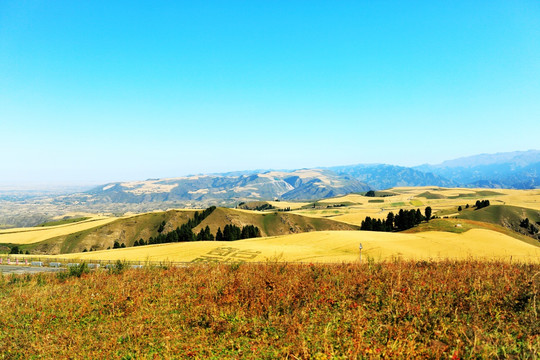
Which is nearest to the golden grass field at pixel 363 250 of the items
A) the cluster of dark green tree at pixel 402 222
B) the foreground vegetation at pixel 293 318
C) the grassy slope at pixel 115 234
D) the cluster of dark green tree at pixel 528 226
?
the cluster of dark green tree at pixel 402 222

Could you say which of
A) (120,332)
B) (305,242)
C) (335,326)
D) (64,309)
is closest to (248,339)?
(335,326)

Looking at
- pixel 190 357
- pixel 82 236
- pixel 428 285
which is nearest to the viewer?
pixel 190 357

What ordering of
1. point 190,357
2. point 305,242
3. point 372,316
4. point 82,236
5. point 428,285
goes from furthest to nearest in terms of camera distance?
point 82,236
point 305,242
point 428,285
point 372,316
point 190,357

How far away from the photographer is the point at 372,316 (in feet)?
34.1

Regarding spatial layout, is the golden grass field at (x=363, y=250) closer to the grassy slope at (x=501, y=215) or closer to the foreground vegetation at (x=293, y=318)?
the foreground vegetation at (x=293, y=318)

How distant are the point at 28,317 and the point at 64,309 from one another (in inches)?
64.0

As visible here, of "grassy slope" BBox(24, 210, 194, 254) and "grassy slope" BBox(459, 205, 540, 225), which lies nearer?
"grassy slope" BBox(24, 210, 194, 254)

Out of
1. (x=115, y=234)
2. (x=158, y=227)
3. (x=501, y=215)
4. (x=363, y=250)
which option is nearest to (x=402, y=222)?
(x=363, y=250)

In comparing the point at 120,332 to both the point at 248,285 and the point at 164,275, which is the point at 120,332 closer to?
the point at 248,285

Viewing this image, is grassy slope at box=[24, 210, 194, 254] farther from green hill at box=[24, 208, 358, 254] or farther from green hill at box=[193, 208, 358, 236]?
green hill at box=[193, 208, 358, 236]

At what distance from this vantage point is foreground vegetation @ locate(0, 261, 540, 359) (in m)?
8.27

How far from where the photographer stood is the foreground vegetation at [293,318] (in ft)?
27.1

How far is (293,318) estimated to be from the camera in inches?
415

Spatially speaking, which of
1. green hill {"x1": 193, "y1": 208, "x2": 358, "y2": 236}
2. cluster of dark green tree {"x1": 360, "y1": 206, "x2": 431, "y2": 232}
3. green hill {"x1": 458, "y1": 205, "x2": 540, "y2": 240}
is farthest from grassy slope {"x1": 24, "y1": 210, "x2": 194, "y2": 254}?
green hill {"x1": 458, "y1": 205, "x2": 540, "y2": 240}
